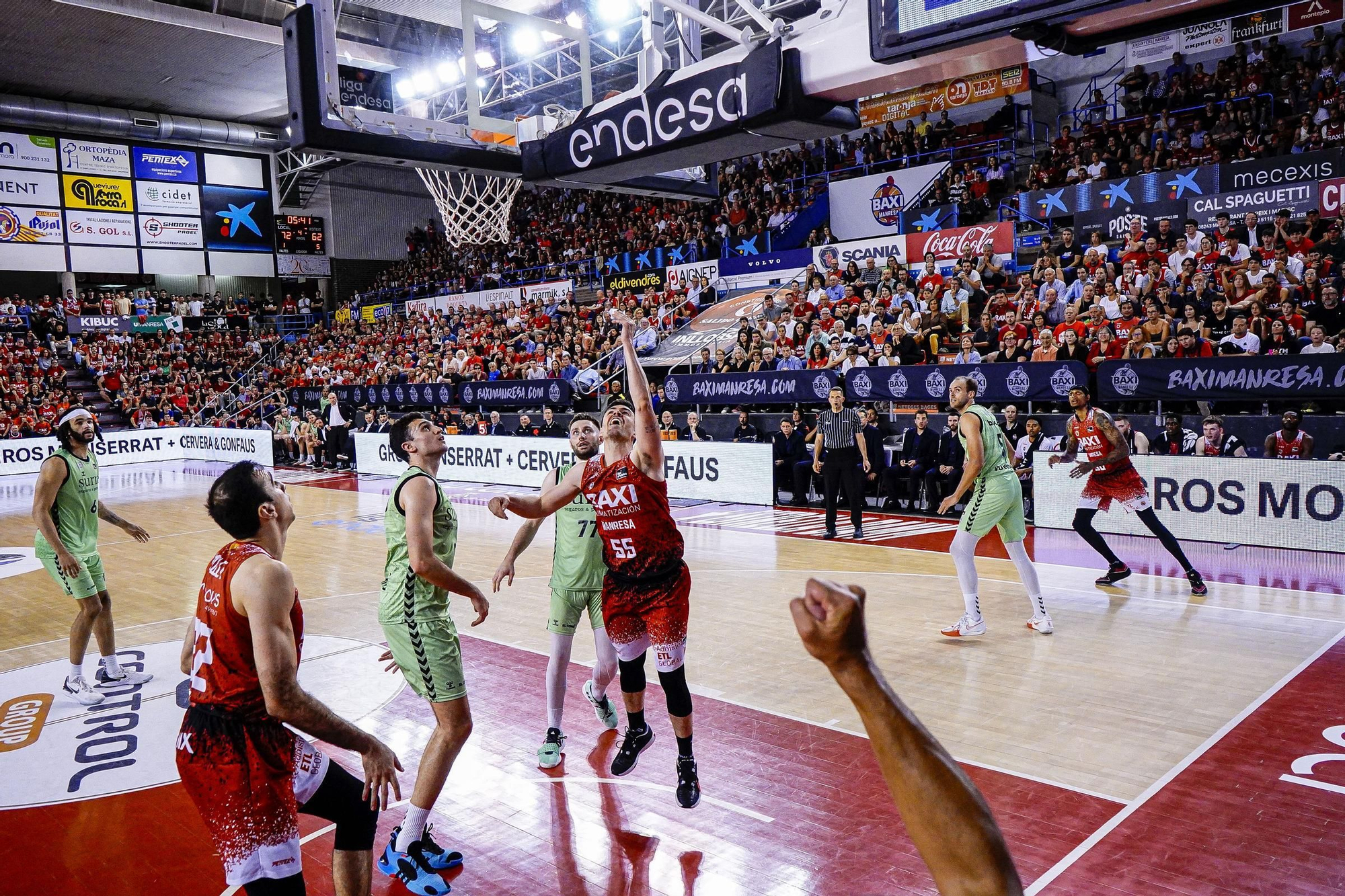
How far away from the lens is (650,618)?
15.6 ft

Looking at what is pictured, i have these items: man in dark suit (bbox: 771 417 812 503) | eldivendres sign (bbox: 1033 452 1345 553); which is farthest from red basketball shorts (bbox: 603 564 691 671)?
man in dark suit (bbox: 771 417 812 503)

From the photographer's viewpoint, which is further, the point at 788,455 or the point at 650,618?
the point at 788,455

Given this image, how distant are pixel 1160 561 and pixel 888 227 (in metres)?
13.2

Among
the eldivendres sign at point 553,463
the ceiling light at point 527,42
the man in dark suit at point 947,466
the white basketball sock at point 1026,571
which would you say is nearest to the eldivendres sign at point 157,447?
the eldivendres sign at point 553,463

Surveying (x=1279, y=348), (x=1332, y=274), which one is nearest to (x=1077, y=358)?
(x=1279, y=348)

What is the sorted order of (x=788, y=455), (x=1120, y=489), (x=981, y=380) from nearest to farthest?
(x=1120, y=489) < (x=981, y=380) < (x=788, y=455)

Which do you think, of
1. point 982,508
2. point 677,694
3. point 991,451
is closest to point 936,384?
point 991,451

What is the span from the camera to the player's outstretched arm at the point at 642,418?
4.48m

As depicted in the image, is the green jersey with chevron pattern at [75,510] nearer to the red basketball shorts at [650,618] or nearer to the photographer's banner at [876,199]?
the red basketball shorts at [650,618]

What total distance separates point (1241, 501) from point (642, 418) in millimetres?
8993

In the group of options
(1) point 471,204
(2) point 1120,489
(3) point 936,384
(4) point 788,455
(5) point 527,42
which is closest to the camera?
(5) point 527,42

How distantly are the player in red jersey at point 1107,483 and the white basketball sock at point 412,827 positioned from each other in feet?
21.3

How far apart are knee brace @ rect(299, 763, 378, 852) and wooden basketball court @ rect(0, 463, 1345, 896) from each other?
Answer: 916 mm

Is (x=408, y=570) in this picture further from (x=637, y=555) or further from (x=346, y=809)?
(x=346, y=809)
